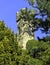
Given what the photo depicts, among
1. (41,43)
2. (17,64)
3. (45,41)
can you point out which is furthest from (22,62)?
(45,41)

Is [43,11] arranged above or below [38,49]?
above

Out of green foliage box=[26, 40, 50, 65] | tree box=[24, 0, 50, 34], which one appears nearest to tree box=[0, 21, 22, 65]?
green foliage box=[26, 40, 50, 65]

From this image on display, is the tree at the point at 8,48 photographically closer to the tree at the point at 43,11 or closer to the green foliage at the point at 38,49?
the green foliage at the point at 38,49

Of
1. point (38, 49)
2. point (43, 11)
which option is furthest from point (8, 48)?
point (43, 11)

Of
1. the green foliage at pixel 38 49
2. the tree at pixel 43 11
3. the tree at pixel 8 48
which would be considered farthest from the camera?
the tree at pixel 43 11

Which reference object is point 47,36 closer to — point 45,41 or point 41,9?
point 45,41

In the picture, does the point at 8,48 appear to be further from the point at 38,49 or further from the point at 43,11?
the point at 43,11

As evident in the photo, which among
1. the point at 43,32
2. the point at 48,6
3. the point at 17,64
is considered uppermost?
the point at 48,6

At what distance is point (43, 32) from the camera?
79.6 feet

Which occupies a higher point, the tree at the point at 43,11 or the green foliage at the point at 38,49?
the tree at the point at 43,11

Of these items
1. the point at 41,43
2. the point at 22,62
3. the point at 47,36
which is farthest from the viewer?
the point at 47,36

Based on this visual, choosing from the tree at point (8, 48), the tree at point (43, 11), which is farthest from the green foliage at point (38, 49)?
the tree at point (8, 48)

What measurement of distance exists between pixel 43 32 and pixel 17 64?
8.46 metres

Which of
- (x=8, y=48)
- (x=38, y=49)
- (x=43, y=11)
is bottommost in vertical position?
(x=38, y=49)
